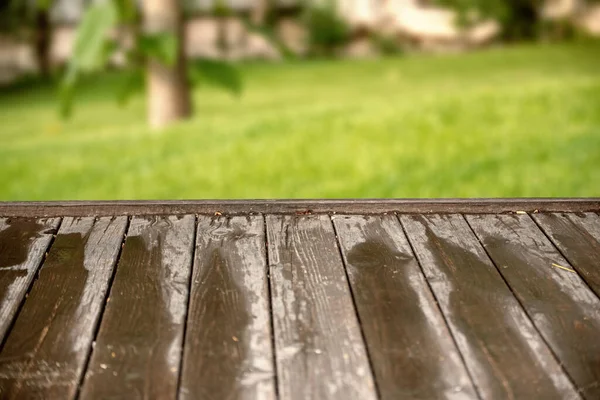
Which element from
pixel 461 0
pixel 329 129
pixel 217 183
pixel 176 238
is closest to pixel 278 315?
pixel 176 238

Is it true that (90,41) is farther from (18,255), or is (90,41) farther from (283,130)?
(18,255)

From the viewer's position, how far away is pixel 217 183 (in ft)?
19.5

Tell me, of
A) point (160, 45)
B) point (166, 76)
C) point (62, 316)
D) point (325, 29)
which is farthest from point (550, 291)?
point (325, 29)

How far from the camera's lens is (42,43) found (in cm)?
1542

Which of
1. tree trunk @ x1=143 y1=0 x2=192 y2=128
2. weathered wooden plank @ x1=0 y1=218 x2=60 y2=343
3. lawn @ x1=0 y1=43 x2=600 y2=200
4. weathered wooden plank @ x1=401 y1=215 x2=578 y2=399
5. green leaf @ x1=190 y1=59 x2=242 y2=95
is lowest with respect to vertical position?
weathered wooden plank @ x1=401 y1=215 x2=578 y2=399

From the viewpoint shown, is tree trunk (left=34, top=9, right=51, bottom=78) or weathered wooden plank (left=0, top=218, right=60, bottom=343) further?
tree trunk (left=34, top=9, right=51, bottom=78)

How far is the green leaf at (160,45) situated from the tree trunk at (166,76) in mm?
345

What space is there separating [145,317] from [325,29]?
14870mm

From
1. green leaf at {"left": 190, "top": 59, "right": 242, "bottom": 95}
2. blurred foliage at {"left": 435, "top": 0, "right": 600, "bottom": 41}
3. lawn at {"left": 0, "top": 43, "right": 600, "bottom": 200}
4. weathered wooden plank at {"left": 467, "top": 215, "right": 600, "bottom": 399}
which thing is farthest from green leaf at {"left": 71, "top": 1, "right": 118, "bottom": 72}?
blurred foliage at {"left": 435, "top": 0, "right": 600, "bottom": 41}

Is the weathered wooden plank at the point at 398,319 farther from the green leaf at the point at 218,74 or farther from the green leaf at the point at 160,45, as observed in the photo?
the green leaf at the point at 218,74

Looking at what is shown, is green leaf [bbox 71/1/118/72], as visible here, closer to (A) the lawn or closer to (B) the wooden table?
(A) the lawn

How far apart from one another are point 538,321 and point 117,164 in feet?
A: 17.5

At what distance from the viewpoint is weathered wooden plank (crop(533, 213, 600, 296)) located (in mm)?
2158

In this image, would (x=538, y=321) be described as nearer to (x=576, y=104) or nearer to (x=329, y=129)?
(x=329, y=129)
